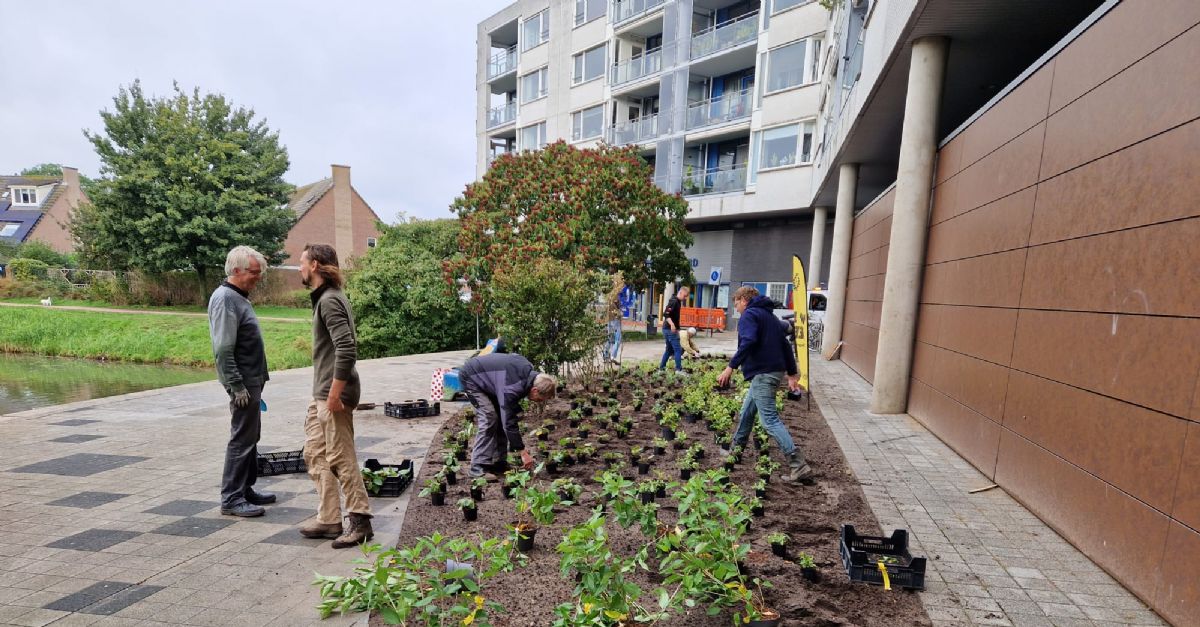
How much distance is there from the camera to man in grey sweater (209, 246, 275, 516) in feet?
12.1

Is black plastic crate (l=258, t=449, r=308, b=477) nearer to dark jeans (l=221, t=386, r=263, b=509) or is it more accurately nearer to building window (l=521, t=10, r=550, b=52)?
dark jeans (l=221, t=386, r=263, b=509)

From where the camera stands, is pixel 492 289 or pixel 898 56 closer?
pixel 898 56

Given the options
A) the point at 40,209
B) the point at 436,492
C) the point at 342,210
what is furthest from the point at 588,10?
Answer: the point at 40,209

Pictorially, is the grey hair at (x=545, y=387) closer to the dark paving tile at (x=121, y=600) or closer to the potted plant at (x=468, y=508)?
the potted plant at (x=468, y=508)

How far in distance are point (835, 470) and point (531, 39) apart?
1209 inches

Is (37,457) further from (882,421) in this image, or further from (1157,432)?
(882,421)

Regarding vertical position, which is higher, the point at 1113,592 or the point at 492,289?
the point at 492,289

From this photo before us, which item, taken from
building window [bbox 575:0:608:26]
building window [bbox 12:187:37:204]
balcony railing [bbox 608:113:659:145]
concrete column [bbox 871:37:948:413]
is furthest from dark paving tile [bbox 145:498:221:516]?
building window [bbox 12:187:37:204]

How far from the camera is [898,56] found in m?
7.18

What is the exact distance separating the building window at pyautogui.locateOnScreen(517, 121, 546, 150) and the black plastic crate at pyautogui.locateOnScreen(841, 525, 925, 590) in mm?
28486

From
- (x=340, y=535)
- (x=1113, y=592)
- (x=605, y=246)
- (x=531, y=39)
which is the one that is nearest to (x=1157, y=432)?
(x=1113, y=592)

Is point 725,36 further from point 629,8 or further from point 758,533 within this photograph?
point 758,533

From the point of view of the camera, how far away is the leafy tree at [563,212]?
534 inches

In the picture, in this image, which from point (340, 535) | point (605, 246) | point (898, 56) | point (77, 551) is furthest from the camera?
point (605, 246)
